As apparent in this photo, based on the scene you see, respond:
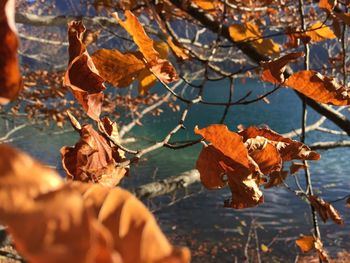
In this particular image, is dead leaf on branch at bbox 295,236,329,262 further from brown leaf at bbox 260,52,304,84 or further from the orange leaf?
brown leaf at bbox 260,52,304,84

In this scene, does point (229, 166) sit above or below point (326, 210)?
above

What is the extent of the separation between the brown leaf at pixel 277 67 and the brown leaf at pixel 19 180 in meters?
0.60

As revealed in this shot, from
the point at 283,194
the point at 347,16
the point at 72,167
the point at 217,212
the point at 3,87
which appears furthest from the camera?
the point at 283,194

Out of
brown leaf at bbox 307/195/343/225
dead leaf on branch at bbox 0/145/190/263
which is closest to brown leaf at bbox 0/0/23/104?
dead leaf on branch at bbox 0/145/190/263

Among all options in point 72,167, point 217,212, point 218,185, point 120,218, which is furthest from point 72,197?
point 217,212

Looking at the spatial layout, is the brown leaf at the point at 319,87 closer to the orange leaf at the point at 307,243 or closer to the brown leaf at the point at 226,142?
the brown leaf at the point at 226,142

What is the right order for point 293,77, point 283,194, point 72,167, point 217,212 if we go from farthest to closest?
1. point 283,194
2. point 217,212
3. point 293,77
4. point 72,167

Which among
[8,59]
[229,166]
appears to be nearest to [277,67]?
[229,166]

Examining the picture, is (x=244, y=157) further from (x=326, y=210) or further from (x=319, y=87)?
(x=326, y=210)

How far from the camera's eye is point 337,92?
766 millimetres

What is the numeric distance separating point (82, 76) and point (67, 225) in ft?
1.42

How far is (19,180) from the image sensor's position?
0.21 metres

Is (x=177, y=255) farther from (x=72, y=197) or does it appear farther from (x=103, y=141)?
(x=103, y=141)

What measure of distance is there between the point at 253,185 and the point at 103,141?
9.4 inches
